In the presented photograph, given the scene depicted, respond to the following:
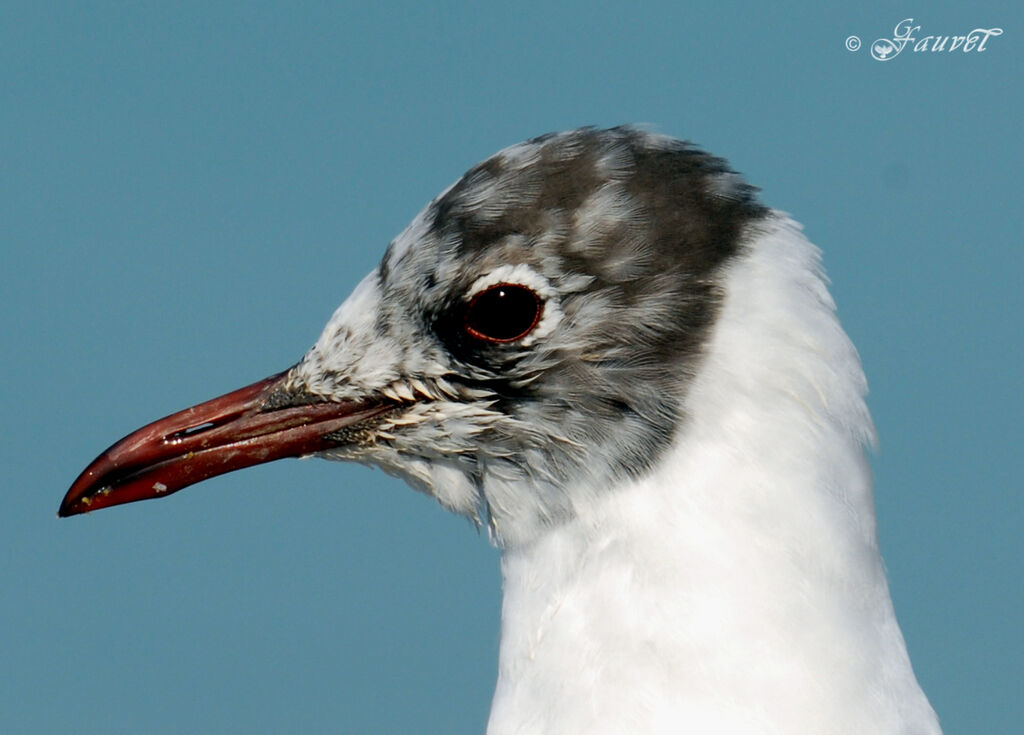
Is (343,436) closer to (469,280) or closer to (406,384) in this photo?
(406,384)

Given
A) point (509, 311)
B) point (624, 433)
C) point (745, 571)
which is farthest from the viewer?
Answer: point (509, 311)

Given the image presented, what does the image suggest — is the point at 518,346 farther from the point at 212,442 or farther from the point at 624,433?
the point at 212,442

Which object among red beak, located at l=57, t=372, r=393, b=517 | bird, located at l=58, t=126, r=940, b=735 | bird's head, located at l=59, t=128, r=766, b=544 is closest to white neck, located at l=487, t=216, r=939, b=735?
bird, located at l=58, t=126, r=940, b=735

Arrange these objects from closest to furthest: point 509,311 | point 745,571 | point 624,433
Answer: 1. point 745,571
2. point 624,433
3. point 509,311

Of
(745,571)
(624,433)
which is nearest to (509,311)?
(624,433)

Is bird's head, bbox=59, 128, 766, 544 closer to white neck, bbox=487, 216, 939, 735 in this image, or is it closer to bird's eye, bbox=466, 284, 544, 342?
bird's eye, bbox=466, 284, 544, 342

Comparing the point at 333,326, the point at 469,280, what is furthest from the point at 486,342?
the point at 333,326

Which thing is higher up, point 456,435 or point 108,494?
point 456,435
